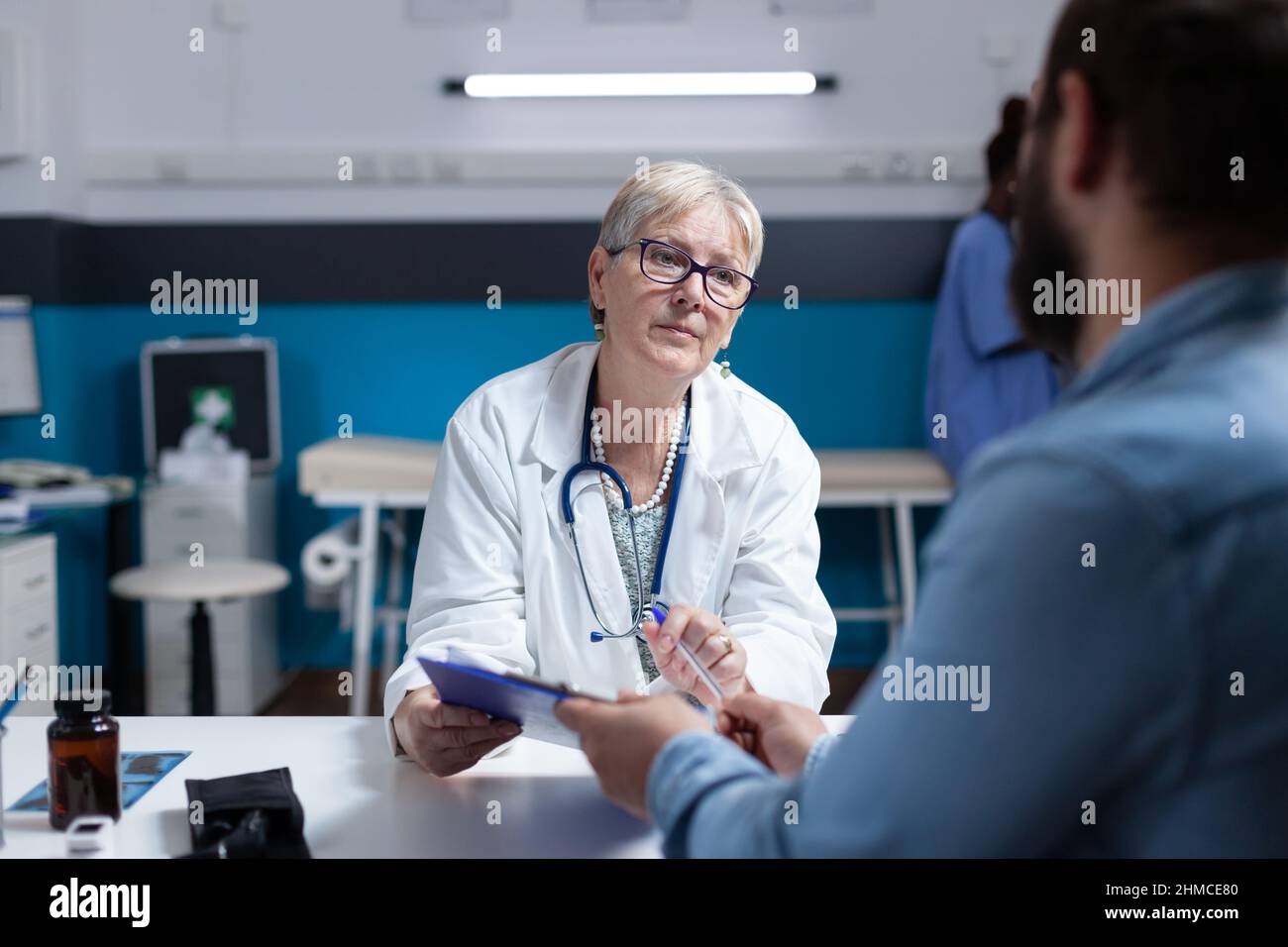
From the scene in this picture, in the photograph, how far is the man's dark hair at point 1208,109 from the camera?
64 cm

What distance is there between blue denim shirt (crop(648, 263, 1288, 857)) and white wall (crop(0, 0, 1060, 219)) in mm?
3405

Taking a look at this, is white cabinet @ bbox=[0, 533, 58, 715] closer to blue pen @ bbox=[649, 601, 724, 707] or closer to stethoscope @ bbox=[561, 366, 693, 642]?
stethoscope @ bbox=[561, 366, 693, 642]

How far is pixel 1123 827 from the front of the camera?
62cm

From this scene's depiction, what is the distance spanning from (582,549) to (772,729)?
527mm

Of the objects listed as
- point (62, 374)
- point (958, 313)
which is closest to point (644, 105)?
point (958, 313)

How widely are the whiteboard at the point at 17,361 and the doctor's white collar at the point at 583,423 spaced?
8.15ft

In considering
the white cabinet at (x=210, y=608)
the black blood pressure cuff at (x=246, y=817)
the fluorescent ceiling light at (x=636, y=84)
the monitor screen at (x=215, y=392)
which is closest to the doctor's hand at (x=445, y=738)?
the black blood pressure cuff at (x=246, y=817)

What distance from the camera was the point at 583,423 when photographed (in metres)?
1.60

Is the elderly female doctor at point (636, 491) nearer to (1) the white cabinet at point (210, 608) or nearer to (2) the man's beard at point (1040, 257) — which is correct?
(2) the man's beard at point (1040, 257)

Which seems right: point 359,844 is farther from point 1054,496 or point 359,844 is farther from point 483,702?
point 1054,496

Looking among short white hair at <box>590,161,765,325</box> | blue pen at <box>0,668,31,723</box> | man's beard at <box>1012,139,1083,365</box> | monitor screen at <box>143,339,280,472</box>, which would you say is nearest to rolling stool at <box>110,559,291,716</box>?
monitor screen at <box>143,339,280,472</box>

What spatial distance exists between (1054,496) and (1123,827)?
0.62 ft

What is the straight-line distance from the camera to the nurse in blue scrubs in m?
3.27

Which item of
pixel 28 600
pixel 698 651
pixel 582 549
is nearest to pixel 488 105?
pixel 28 600
